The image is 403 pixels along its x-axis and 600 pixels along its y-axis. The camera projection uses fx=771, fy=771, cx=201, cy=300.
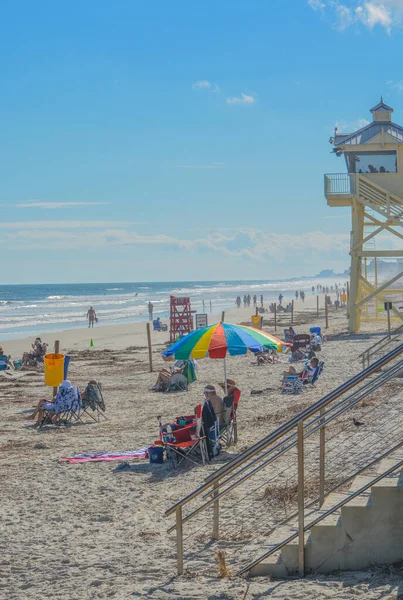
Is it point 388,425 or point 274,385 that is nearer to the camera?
point 388,425

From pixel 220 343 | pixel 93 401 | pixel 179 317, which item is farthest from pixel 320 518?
pixel 179 317

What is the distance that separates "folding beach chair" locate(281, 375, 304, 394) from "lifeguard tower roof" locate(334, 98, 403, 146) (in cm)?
1305

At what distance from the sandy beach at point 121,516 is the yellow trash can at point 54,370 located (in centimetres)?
86

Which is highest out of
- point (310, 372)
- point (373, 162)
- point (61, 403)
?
point (373, 162)

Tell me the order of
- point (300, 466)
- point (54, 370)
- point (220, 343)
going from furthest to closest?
point (54, 370), point (220, 343), point (300, 466)

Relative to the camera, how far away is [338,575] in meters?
5.69

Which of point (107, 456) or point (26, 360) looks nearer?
point (107, 456)

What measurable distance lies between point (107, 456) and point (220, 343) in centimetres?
238

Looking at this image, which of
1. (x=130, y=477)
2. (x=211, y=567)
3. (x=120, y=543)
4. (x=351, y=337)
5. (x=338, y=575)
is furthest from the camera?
(x=351, y=337)

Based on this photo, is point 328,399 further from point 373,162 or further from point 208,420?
point 373,162

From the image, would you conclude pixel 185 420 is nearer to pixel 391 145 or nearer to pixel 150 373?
pixel 150 373

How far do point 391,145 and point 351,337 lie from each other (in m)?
7.16

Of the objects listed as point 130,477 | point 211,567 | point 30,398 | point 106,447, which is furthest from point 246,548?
point 30,398

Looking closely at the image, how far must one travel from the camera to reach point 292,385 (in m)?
17.0
